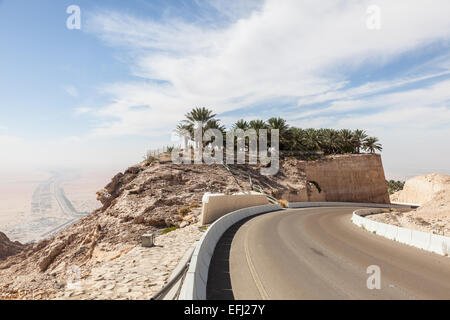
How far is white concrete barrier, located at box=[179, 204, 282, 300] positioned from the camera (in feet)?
22.2

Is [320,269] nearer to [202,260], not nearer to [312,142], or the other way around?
[202,260]

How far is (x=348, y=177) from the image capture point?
56406mm

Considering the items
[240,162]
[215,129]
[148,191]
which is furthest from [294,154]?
[148,191]

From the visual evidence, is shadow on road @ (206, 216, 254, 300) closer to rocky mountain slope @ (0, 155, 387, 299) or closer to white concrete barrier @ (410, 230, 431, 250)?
rocky mountain slope @ (0, 155, 387, 299)

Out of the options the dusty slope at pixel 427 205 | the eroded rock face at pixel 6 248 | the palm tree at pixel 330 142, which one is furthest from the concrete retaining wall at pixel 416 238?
the eroded rock face at pixel 6 248

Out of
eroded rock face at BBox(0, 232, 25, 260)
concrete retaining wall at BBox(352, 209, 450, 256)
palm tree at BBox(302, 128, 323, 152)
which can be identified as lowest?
eroded rock face at BBox(0, 232, 25, 260)

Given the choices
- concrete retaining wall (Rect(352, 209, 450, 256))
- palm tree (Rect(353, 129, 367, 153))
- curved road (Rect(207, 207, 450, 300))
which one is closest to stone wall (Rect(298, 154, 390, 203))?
palm tree (Rect(353, 129, 367, 153))

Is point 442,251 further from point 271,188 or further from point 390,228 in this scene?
point 271,188

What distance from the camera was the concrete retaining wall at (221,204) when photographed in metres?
22.3

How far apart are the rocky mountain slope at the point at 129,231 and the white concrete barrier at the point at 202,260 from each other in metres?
1.30

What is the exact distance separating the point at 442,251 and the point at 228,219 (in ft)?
40.8

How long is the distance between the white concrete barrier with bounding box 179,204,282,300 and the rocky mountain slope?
1.30 meters

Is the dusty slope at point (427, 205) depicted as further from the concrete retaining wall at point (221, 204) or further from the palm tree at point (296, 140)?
the palm tree at point (296, 140)
